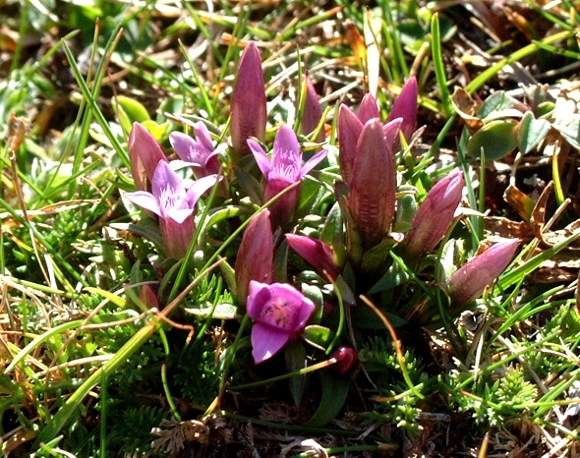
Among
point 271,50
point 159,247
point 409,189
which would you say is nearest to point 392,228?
point 409,189

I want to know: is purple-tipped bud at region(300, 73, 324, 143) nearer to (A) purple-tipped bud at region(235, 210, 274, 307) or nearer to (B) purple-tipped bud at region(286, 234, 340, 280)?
(B) purple-tipped bud at region(286, 234, 340, 280)

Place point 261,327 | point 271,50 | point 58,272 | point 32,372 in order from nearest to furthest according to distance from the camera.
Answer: point 261,327 < point 32,372 < point 58,272 < point 271,50

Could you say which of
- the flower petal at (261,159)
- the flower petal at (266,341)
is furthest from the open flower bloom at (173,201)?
the flower petal at (266,341)

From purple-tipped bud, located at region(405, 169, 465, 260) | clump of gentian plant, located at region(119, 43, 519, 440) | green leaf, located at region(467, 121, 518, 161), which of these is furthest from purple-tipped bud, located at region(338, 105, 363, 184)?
green leaf, located at region(467, 121, 518, 161)

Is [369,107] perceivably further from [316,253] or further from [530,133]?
[530,133]

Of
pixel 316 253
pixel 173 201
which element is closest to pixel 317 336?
pixel 316 253

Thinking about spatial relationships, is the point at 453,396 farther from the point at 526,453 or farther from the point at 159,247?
the point at 159,247
